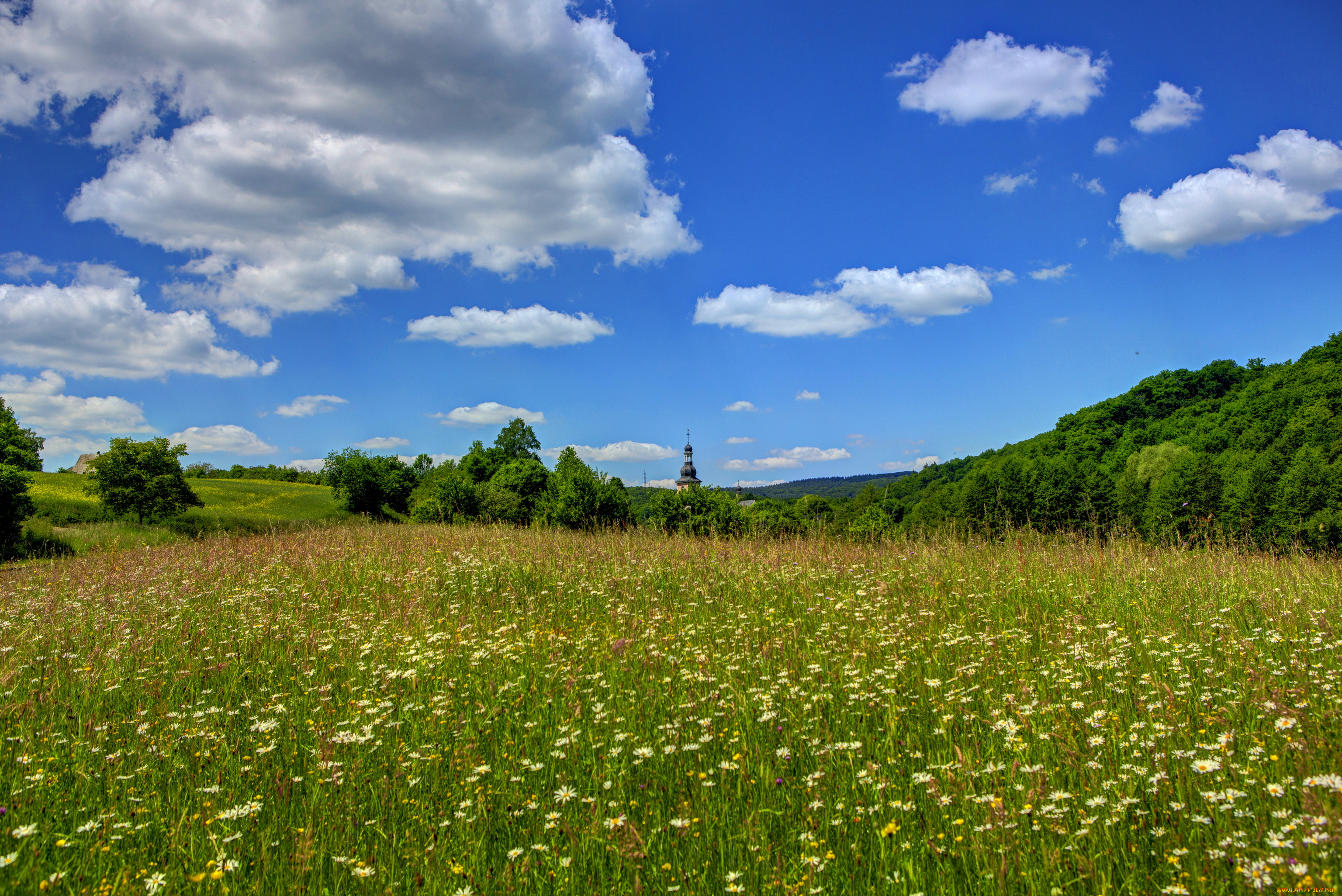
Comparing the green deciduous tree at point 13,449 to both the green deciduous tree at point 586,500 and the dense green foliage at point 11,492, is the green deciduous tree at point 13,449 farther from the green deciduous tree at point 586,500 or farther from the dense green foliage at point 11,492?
the green deciduous tree at point 586,500

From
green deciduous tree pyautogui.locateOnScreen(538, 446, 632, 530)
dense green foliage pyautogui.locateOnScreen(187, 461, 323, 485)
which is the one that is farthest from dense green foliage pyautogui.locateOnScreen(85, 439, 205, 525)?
dense green foliage pyautogui.locateOnScreen(187, 461, 323, 485)

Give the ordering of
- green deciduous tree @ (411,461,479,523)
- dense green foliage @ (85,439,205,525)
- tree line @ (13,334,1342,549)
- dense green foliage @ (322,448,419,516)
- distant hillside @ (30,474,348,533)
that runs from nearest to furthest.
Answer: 1. tree line @ (13,334,1342,549)
2. dense green foliage @ (85,439,205,525)
3. distant hillside @ (30,474,348,533)
4. green deciduous tree @ (411,461,479,523)
5. dense green foliage @ (322,448,419,516)

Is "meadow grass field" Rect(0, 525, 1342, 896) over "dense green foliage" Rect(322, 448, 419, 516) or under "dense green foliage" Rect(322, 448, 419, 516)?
under

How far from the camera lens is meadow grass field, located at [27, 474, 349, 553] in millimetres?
20609

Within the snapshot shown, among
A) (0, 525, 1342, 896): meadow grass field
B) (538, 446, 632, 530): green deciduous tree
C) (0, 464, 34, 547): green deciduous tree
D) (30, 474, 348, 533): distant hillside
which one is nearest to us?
(0, 525, 1342, 896): meadow grass field

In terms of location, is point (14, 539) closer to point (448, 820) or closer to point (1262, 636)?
point (448, 820)

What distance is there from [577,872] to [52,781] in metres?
3.09

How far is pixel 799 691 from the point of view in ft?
13.7

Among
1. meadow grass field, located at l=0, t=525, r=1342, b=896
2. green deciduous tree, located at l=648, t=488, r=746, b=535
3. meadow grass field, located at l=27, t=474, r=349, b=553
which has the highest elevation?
meadow grass field, located at l=27, t=474, r=349, b=553

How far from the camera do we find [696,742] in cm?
381

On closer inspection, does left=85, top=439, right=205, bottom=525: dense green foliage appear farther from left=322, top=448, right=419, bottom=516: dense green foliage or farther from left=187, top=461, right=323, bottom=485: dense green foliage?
left=187, top=461, right=323, bottom=485: dense green foliage

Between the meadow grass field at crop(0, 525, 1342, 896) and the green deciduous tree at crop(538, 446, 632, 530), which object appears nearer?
the meadow grass field at crop(0, 525, 1342, 896)

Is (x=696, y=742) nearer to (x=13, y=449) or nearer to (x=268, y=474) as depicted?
(x=13, y=449)

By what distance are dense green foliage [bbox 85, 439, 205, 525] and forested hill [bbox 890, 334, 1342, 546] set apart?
29924 millimetres
